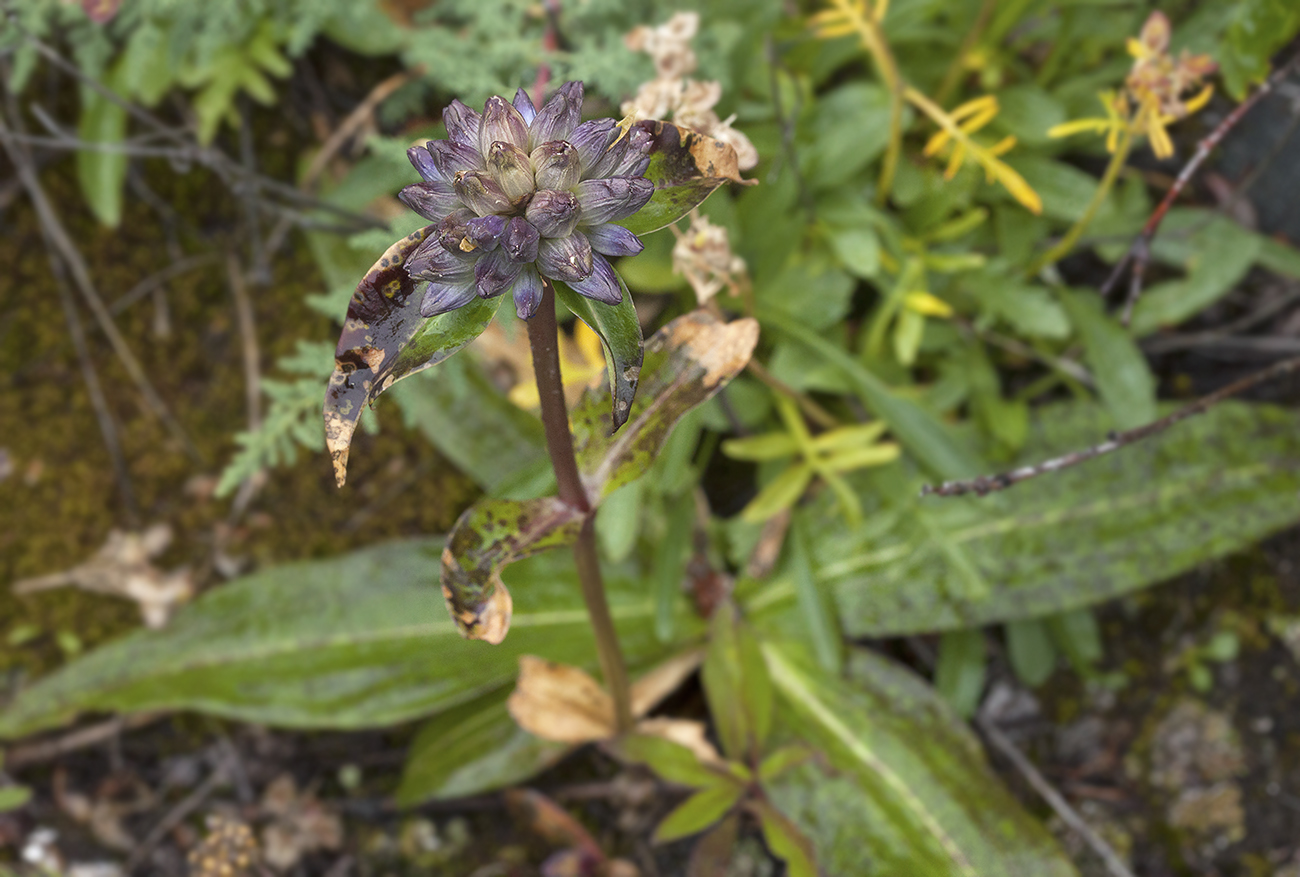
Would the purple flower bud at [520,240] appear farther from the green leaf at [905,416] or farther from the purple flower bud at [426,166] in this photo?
the green leaf at [905,416]

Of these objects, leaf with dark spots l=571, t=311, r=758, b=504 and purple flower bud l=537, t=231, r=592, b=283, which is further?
leaf with dark spots l=571, t=311, r=758, b=504

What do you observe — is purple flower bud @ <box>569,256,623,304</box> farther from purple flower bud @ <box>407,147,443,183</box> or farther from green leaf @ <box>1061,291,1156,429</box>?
green leaf @ <box>1061,291,1156,429</box>

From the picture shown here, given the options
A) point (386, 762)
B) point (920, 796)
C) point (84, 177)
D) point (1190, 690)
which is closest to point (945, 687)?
point (920, 796)

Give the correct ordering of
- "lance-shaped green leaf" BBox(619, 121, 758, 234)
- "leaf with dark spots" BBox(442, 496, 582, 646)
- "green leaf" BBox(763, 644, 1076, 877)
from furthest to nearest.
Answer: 1. "green leaf" BBox(763, 644, 1076, 877)
2. "leaf with dark spots" BBox(442, 496, 582, 646)
3. "lance-shaped green leaf" BBox(619, 121, 758, 234)

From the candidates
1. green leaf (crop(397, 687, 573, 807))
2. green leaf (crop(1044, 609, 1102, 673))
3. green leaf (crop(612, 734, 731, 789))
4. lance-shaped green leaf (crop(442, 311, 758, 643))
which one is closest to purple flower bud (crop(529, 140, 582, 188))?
lance-shaped green leaf (crop(442, 311, 758, 643))

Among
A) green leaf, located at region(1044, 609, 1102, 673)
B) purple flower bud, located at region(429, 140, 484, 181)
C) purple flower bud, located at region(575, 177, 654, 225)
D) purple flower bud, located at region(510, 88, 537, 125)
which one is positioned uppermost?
purple flower bud, located at region(510, 88, 537, 125)

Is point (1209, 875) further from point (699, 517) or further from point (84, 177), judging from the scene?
point (84, 177)
